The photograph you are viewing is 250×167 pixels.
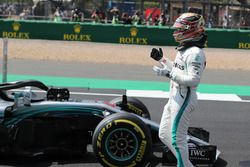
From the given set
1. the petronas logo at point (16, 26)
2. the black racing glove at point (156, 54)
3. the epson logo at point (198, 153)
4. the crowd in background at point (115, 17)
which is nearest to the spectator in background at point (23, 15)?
the crowd in background at point (115, 17)

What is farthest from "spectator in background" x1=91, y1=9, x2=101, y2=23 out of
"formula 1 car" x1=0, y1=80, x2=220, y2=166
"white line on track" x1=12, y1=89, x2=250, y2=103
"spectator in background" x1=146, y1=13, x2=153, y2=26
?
"formula 1 car" x1=0, y1=80, x2=220, y2=166

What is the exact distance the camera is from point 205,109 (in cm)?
973

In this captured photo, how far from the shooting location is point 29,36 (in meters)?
23.2

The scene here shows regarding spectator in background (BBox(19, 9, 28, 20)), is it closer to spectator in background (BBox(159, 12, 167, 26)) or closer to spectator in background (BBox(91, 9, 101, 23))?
spectator in background (BBox(91, 9, 101, 23))

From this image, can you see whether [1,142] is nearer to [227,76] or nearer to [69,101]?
[69,101]

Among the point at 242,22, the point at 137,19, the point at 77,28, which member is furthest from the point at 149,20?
the point at 77,28

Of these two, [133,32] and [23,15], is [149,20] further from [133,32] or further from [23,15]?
[133,32]

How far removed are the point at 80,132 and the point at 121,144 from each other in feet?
1.95

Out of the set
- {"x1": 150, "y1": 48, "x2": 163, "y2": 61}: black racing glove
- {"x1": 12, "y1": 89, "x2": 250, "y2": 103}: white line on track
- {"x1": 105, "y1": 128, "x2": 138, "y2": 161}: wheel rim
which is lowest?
{"x1": 12, "y1": 89, "x2": 250, "y2": 103}: white line on track

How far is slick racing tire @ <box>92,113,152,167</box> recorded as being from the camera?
5.33 m

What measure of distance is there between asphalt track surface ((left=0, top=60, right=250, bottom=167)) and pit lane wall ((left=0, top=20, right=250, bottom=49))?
5669 mm

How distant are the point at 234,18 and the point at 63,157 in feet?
91.1

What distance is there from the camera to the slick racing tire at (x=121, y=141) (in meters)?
5.33

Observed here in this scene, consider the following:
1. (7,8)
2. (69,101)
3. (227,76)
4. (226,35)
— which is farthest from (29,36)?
(69,101)
